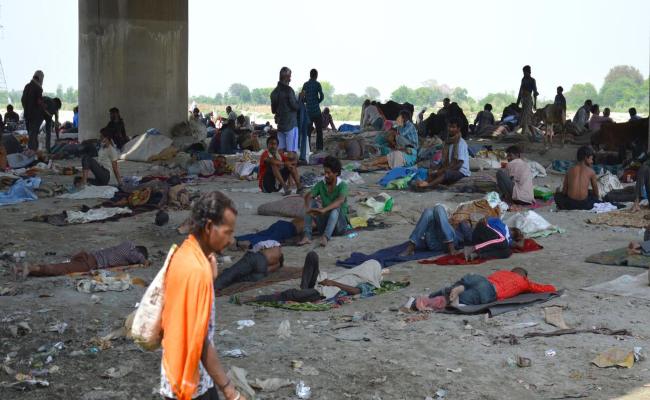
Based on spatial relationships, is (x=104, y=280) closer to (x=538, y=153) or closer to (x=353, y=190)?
(x=353, y=190)

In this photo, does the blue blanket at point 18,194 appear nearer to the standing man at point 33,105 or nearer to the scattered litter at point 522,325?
the standing man at point 33,105

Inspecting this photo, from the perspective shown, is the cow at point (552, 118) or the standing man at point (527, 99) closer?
the cow at point (552, 118)

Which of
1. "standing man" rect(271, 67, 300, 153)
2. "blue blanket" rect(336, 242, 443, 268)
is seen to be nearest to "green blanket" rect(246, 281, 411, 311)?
"blue blanket" rect(336, 242, 443, 268)

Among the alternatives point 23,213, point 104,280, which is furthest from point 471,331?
point 23,213

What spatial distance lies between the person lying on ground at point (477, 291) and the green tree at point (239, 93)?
77201 millimetres

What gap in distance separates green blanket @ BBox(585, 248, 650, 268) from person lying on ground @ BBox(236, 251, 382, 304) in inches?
86.4

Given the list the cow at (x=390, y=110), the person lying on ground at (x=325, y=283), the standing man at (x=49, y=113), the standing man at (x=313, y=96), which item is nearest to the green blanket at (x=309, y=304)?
the person lying on ground at (x=325, y=283)

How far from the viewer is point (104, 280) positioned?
866cm

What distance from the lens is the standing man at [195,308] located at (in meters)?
3.58

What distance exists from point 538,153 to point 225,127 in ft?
21.5

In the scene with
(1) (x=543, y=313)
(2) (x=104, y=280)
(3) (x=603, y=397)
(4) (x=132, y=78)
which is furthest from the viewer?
(4) (x=132, y=78)

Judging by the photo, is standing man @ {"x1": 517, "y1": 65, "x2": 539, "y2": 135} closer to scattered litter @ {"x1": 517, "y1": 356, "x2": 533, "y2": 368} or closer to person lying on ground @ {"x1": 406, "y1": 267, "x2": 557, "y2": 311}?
person lying on ground @ {"x1": 406, "y1": 267, "x2": 557, "y2": 311}

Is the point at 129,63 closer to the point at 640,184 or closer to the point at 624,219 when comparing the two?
the point at 640,184

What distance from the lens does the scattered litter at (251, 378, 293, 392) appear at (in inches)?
234
